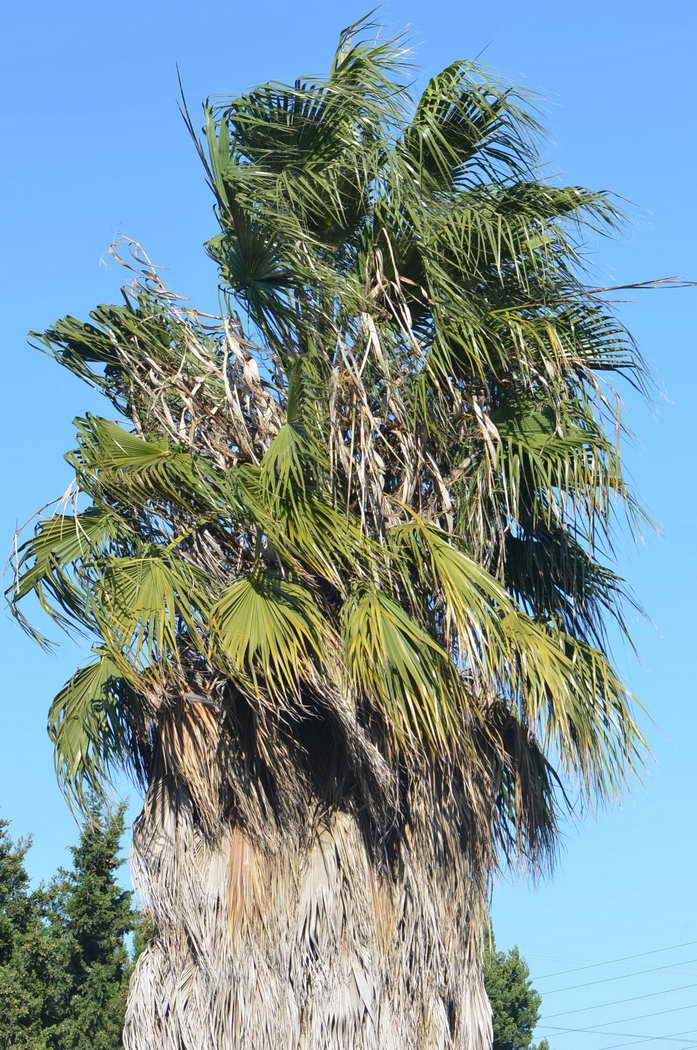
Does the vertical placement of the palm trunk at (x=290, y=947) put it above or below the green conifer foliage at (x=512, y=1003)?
below

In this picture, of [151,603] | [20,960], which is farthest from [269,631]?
[20,960]

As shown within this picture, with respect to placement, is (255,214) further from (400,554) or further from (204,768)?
(204,768)

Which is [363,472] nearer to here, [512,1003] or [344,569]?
[344,569]

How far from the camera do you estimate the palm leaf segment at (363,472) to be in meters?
7.42

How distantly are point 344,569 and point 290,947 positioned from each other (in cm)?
198

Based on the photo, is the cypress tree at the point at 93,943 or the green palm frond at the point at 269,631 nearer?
the green palm frond at the point at 269,631

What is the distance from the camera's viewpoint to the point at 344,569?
304 inches

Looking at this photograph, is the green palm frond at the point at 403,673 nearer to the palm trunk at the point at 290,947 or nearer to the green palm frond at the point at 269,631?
the green palm frond at the point at 269,631

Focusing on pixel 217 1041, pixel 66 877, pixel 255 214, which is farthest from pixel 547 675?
pixel 66 877

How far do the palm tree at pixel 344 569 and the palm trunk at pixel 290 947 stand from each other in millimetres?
15

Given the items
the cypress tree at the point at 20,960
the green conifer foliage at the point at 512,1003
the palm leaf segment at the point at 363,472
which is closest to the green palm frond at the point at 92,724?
the palm leaf segment at the point at 363,472

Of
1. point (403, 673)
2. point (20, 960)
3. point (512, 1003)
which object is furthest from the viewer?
point (512, 1003)

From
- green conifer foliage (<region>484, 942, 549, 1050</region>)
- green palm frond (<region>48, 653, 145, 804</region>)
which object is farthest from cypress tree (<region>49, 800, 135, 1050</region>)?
green conifer foliage (<region>484, 942, 549, 1050</region>)

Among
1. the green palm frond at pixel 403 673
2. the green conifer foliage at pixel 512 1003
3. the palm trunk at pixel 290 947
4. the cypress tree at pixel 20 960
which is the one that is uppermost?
the green conifer foliage at pixel 512 1003
